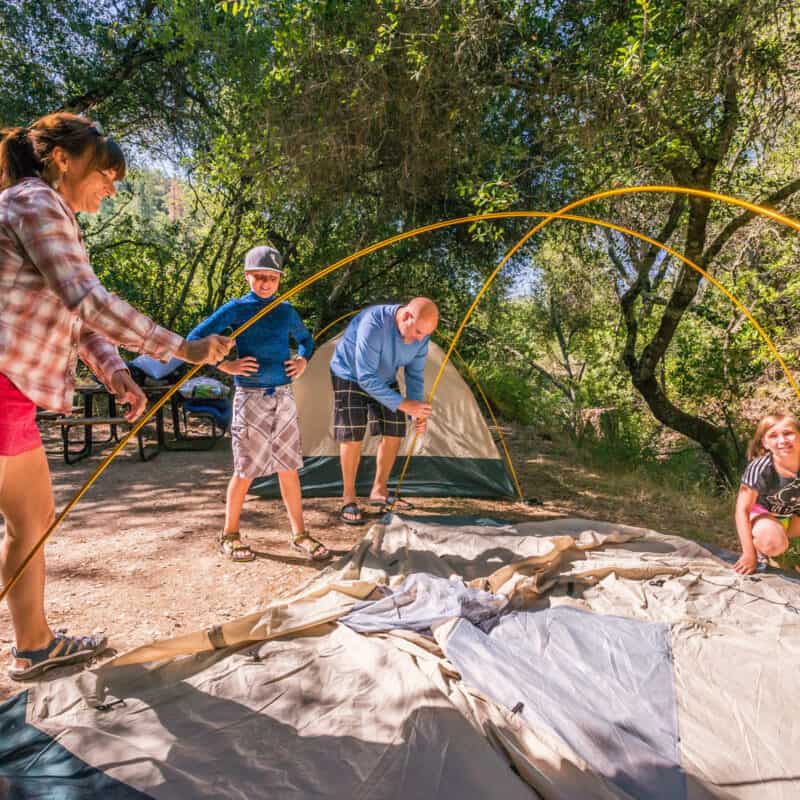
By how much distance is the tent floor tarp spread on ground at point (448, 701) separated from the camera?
144 cm

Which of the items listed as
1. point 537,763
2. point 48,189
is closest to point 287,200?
point 48,189

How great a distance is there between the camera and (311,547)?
3176 mm

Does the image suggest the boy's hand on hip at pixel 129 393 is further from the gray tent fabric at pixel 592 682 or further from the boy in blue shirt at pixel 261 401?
the gray tent fabric at pixel 592 682

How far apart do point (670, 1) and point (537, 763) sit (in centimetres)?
472

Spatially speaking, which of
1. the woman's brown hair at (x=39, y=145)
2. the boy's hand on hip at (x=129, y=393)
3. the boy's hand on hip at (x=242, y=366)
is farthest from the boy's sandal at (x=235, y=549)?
the woman's brown hair at (x=39, y=145)

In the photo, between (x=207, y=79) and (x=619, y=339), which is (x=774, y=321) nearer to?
(x=619, y=339)

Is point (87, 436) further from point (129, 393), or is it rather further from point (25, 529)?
point (129, 393)

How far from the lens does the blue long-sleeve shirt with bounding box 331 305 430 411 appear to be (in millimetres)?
3555

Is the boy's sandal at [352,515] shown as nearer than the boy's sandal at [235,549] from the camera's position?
No

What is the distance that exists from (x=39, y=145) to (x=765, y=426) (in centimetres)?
329

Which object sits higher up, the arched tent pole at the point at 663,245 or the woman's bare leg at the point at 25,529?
the arched tent pole at the point at 663,245

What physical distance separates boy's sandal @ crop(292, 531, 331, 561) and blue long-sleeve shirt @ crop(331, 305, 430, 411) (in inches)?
35.3

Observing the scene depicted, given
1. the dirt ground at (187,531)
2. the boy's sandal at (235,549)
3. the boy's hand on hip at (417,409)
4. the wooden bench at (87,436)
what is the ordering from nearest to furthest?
1. the dirt ground at (187,531)
2. the boy's sandal at (235,549)
3. the boy's hand on hip at (417,409)
4. the wooden bench at (87,436)

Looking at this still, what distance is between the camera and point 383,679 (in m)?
1.84
